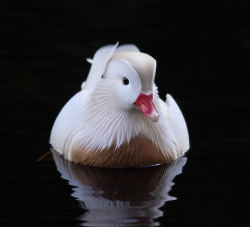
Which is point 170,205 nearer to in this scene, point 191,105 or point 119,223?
point 119,223

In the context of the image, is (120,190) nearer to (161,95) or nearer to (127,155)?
(127,155)

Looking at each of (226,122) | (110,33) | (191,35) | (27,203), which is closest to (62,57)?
(110,33)

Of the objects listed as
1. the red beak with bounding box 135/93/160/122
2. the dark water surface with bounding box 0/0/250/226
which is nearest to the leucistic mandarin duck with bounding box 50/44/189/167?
the red beak with bounding box 135/93/160/122

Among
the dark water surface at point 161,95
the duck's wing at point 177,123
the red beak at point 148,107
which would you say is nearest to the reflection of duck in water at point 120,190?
the dark water surface at point 161,95

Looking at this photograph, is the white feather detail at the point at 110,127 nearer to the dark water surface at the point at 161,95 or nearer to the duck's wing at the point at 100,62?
the dark water surface at the point at 161,95

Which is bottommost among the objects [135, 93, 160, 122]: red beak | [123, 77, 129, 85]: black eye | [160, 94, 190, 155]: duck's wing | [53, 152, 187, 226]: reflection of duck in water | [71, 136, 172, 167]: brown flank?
[53, 152, 187, 226]: reflection of duck in water

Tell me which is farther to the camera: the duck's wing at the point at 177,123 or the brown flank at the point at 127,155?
the duck's wing at the point at 177,123

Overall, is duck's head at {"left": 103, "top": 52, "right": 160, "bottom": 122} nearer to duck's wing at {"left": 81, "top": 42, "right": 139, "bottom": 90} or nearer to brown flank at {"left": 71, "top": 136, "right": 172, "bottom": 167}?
brown flank at {"left": 71, "top": 136, "right": 172, "bottom": 167}
